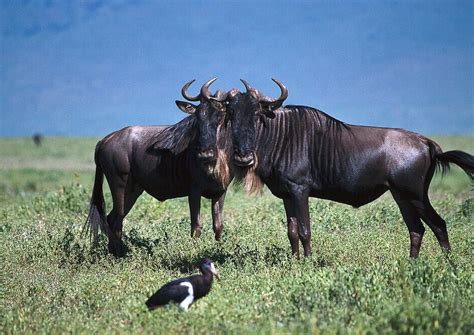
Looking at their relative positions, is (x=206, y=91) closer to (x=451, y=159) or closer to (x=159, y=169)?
(x=159, y=169)

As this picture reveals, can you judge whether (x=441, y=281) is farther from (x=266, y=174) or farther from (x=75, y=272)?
(x=75, y=272)

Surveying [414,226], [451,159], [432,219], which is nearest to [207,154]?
[414,226]

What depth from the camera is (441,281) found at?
22.3ft

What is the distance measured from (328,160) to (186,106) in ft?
6.75

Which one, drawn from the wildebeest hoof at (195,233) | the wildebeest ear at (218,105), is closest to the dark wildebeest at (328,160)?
the wildebeest ear at (218,105)

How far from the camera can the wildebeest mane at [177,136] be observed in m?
9.66

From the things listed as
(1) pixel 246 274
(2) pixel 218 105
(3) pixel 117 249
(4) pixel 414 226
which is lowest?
(3) pixel 117 249

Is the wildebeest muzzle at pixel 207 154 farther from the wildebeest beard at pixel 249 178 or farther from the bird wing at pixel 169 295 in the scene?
the bird wing at pixel 169 295

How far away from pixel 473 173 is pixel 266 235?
2.98 m

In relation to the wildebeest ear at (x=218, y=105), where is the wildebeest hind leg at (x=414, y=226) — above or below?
below

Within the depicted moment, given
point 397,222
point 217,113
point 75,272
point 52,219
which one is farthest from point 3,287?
point 397,222

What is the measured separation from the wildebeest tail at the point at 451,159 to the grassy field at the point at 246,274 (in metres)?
1.02

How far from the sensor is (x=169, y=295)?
247 inches

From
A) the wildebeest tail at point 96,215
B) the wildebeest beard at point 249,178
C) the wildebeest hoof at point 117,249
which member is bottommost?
the wildebeest hoof at point 117,249
